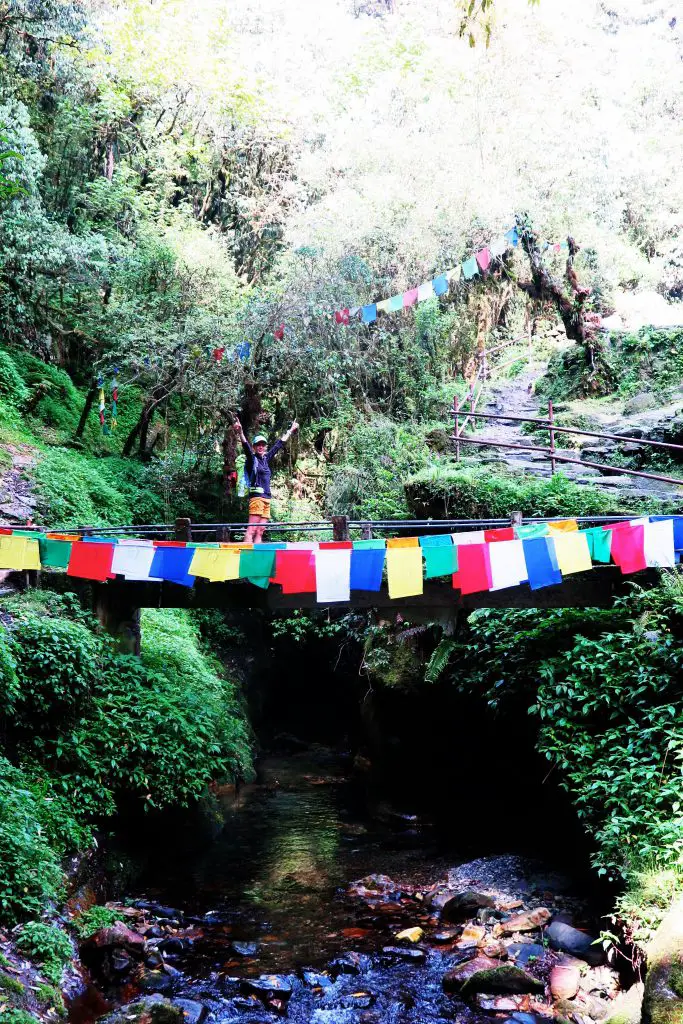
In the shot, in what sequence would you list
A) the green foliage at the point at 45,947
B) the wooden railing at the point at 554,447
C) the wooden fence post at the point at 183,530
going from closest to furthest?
the green foliage at the point at 45,947
the wooden fence post at the point at 183,530
the wooden railing at the point at 554,447

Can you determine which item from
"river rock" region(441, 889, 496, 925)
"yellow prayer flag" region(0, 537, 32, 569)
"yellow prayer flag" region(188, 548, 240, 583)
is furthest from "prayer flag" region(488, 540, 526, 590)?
"yellow prayer flag" region(0, 537, 32, 569)

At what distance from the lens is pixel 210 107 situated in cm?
2483

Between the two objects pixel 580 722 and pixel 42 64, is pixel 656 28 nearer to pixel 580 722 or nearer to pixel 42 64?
pixel 42 64

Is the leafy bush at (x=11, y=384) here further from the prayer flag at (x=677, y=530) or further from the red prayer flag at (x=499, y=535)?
the prayer flag at (x=677, y=530)

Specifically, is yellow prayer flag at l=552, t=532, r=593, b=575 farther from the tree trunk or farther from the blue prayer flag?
the tree trunk

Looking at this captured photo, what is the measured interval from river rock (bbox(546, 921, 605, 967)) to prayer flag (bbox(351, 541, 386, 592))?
4005 mm

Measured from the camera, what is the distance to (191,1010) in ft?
24.4

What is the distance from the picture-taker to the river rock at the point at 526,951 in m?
8.23

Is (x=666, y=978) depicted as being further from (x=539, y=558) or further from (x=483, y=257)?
(x=483, y=257)

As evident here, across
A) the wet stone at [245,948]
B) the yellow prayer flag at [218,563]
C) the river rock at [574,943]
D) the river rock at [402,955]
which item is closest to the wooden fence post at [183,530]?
the yellow prayer flag at [218,563]

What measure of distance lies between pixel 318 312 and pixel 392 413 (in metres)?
3.46

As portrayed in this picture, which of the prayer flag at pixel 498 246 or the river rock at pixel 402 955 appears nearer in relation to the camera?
the river rock at pixel 402 955

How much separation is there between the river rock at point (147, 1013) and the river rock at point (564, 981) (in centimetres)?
339

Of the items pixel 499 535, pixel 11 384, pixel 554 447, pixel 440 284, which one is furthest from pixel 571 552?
pixel 11 384
